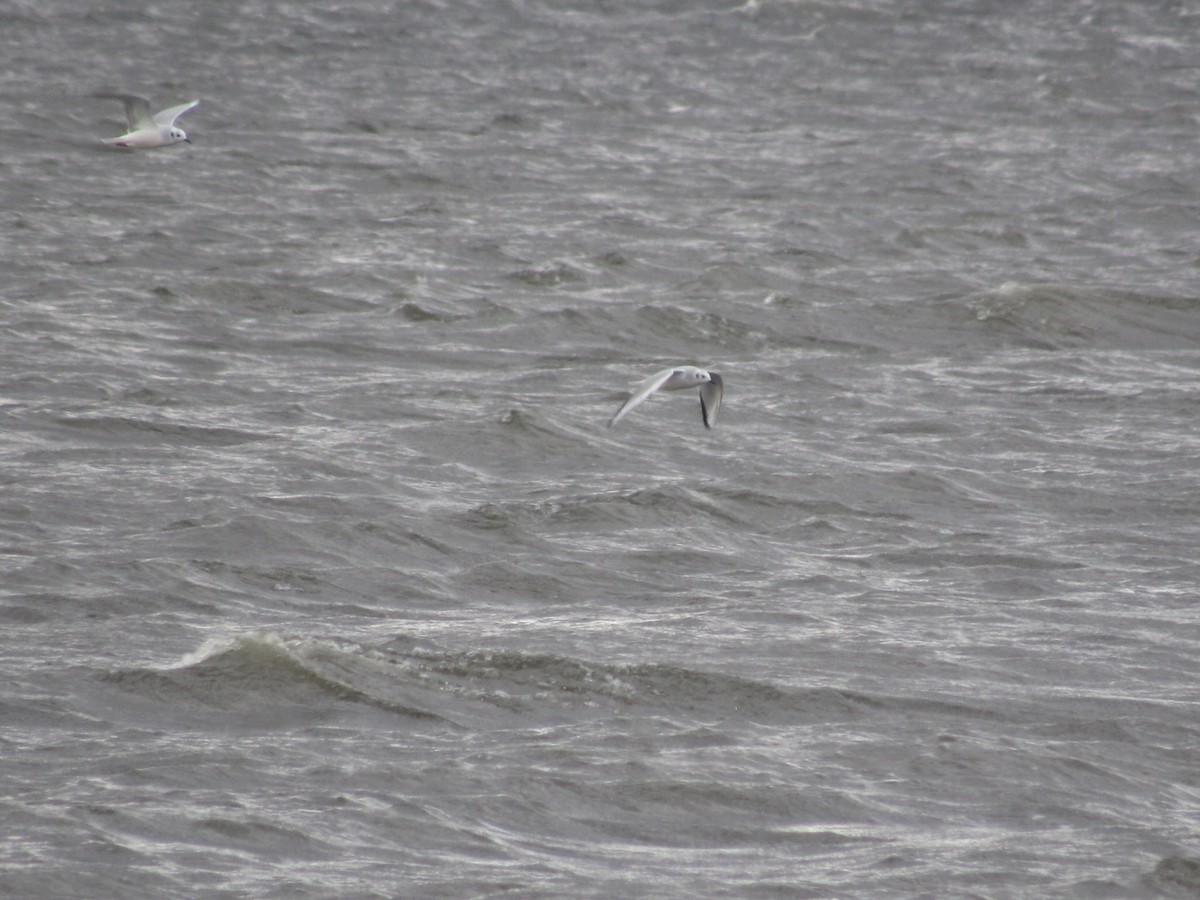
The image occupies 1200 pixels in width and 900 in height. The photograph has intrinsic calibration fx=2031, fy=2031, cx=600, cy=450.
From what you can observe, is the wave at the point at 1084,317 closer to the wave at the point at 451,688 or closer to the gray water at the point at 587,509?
the gray water at the point at 587,509

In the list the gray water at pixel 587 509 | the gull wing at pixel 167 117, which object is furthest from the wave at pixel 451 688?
the gull wing at pixel 167 117

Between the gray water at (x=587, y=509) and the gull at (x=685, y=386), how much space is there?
61 centimetres

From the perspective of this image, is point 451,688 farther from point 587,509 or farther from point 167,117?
point 167,117

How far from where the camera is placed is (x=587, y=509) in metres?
12.3

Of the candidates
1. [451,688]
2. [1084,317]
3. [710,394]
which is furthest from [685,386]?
[1084,317]

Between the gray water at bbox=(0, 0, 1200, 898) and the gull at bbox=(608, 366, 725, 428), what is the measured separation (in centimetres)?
61

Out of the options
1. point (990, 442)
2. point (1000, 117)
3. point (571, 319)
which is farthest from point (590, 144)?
point (990, 442)

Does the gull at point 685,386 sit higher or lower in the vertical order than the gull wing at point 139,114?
lower

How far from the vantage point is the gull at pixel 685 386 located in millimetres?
11438

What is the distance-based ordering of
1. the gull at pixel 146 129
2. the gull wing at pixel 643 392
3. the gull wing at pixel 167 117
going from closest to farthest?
the gull wing at pixel 643 392 < the gull at pixel 146 129 < the gull wing at pixel 167 117

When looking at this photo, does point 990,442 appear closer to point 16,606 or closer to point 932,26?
point 16,606

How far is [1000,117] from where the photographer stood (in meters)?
28.7

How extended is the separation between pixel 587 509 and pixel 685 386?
96 centimetres

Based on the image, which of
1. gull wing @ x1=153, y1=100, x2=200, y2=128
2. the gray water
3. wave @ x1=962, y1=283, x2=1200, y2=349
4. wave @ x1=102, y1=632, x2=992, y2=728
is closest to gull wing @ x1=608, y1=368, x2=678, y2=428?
the gray water
